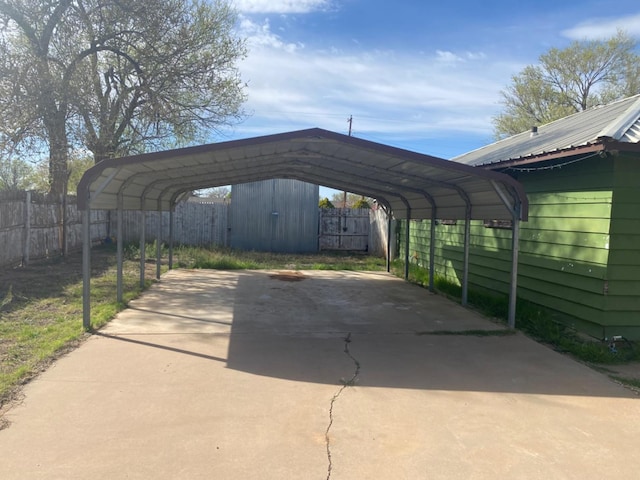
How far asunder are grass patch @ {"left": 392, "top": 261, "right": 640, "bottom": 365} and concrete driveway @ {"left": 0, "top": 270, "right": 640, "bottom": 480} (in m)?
0.34

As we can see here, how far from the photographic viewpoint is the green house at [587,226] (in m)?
6.03

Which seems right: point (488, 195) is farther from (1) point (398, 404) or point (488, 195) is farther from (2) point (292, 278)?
(2) point (292, 278)

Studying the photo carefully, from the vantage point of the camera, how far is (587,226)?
6.47 metres

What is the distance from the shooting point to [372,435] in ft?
12.1

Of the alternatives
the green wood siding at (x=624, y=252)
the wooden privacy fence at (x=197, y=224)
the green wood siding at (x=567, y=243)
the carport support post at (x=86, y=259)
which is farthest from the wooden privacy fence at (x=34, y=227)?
the green wood siding at (x=624, y=252)

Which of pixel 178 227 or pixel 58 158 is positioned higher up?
pixel 58 158

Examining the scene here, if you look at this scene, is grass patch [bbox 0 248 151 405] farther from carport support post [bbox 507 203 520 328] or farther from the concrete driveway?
carport support post [bbox 507 203 520 328]

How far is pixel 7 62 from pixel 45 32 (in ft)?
5.24

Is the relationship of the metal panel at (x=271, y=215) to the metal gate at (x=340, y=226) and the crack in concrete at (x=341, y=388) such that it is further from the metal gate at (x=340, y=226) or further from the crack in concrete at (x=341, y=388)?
the crack in concrete at (x=341, y=388)

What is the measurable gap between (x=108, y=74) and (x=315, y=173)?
743 cm

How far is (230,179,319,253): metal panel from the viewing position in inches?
827

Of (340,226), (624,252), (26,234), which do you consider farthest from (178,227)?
(624,252)

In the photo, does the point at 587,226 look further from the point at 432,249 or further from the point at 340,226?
the point at 340,226

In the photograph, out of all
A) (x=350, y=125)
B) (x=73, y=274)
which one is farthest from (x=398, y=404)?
(x=350, y=125)
